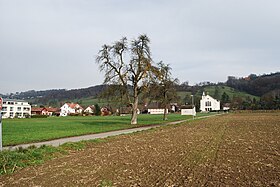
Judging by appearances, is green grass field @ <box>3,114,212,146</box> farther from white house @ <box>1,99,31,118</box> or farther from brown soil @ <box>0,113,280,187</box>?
white house @ <box>1,99,31,118</box>

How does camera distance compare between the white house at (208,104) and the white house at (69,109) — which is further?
the white house at (208,104)

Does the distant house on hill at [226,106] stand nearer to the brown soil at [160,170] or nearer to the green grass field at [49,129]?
the green grass field at [49,129]

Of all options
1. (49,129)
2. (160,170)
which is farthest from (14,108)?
(160,170)

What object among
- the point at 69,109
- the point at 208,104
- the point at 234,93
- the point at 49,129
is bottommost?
the point at 49,129

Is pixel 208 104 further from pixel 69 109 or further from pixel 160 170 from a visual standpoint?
pixel 160 170

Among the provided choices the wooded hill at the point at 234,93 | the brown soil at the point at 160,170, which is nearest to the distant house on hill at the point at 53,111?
the wooded hill at the point at 234,93

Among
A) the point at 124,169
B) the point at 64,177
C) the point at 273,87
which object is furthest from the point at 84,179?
the point at 273,87

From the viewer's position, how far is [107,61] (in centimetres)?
4122

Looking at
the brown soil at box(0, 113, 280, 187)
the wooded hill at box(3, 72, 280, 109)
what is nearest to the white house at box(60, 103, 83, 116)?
the wooded hill at box(3, 72, 280, 109)

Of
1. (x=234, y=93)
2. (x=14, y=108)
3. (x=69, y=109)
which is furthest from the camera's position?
(x=234, y=93)

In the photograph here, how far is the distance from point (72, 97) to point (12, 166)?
189 metres

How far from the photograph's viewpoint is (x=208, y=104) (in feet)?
494

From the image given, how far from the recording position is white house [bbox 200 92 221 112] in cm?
14950

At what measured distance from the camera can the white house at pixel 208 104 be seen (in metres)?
150
